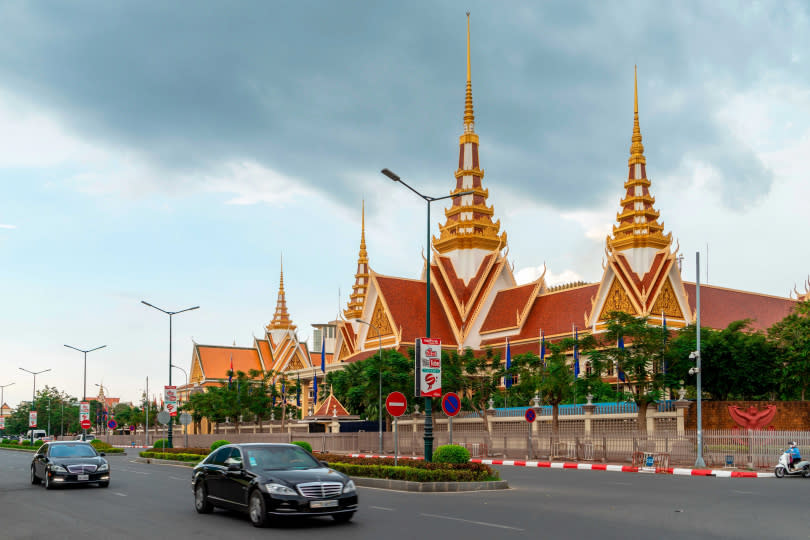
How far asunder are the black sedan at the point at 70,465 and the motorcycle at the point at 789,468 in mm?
18842

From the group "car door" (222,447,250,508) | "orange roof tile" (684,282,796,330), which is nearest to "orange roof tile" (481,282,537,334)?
"orange roof tile" (684,282,796,330)

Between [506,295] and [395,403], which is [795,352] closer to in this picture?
[395,403]

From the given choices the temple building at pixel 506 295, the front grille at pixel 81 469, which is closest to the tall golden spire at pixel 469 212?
the temple building at pixel 506 295

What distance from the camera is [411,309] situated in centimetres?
6881

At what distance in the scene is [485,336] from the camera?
68250 millimetres

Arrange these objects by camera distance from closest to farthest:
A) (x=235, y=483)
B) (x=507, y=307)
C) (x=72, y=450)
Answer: (x=235, y=483) < (x=72, y=450) < (x=507, y=307)

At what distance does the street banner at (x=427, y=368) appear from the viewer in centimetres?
2097

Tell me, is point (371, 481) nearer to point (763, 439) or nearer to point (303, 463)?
point (303, 463)

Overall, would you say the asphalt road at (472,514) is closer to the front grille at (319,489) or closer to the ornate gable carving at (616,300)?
the front grille at (319,489)

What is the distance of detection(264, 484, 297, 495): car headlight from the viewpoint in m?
12.2

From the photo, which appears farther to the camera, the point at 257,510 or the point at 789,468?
the point at 789,468

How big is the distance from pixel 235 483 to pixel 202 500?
59.8 inches

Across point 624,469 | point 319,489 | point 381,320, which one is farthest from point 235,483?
point 381,320

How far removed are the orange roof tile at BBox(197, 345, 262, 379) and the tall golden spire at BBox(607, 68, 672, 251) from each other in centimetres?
6019
